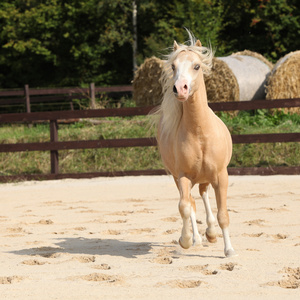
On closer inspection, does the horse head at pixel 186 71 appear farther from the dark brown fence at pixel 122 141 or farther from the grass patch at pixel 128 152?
the grass patch at pixel 128 152

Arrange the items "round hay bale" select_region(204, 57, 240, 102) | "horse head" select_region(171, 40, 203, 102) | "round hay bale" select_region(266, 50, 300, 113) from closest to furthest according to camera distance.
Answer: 1. "horse head" select_region(171, 40, 203, 102)
2. "round hay bale" select_region(266, 50, 300, 113)
3. "round hay bale" select_region(204, 57, 240, 102)

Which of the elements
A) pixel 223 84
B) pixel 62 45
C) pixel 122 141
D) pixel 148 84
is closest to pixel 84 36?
pixel 62 45

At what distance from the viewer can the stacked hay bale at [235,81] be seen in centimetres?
1388

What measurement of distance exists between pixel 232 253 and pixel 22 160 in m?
7.82

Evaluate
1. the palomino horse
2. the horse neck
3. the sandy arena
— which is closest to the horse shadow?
the sandy arena

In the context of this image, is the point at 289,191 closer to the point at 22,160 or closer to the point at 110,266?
the point at 110,266

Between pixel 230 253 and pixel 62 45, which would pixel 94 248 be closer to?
pixel 230 253

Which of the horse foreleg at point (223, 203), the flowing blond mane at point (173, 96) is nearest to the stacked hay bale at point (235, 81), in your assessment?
the flowing blond mane at point (173, 96)

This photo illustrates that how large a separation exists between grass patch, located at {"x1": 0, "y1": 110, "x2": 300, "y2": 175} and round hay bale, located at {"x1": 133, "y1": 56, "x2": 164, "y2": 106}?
277 cm

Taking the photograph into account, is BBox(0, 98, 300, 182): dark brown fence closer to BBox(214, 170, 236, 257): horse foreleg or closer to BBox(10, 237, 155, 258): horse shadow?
BBox(10, 237, 155, 258): horse shadow

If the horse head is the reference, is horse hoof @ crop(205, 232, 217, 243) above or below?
below

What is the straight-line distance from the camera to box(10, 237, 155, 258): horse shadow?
5172 millimetres

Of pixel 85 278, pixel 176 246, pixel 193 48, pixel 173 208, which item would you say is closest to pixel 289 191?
pixel 173 208

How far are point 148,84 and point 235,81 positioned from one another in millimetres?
2804
